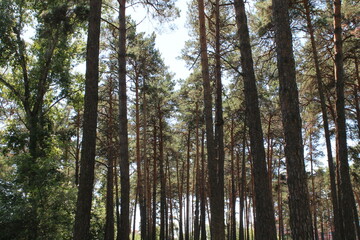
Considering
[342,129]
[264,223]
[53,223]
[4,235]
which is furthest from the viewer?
[342,129]

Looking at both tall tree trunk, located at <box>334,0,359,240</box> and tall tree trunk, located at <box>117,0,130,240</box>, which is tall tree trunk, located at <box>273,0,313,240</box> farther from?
tall tree trunk, located at <box>334,0,359,240</box>

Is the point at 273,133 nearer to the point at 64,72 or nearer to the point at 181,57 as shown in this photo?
the point at 181,57

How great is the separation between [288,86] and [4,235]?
357 inches

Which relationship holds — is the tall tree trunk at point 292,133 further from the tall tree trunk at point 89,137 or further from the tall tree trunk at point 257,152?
the tall tree trunk at point 89,137

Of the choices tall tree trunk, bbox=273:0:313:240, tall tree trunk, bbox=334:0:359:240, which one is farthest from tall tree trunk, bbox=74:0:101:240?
tall tree trunk, bbox=334:0:359:240

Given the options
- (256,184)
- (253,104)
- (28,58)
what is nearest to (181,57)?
(28,58)

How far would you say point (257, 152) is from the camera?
7242 millimetres

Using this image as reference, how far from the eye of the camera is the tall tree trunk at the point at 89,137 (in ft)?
19.9

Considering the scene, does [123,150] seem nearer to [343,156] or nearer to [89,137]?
[89,137]

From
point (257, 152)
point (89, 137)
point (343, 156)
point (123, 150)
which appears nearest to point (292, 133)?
point (257, 152)

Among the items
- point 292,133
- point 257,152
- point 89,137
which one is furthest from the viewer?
point 257,152

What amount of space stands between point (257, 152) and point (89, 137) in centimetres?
390

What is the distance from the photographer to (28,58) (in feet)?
50.0

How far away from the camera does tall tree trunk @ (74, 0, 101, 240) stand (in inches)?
239
